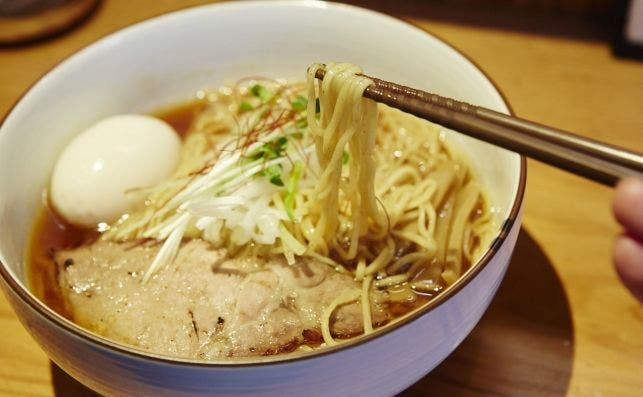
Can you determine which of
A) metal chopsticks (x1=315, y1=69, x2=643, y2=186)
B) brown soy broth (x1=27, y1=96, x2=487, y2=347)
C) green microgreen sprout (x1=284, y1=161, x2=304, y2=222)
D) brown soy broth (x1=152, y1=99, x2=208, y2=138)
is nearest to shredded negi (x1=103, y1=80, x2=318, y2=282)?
green microgreen sprout (x1=284, y1=161, x2=304, y2=222)

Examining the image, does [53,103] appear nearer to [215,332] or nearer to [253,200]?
[253,200]

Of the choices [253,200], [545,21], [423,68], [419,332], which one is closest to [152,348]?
[253,200]

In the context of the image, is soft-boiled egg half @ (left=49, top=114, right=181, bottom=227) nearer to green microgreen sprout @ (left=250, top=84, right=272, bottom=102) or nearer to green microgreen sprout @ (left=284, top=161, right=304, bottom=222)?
green microgreen sprout @ (left=250, top=84, right=272, bottom=102)

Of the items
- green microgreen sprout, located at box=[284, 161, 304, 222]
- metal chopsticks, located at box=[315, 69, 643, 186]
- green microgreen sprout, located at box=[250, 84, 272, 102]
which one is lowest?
green microgreen sprout, located at box=[284, 161, 304, 222]

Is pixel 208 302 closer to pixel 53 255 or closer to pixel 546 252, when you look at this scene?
pixel 53 255

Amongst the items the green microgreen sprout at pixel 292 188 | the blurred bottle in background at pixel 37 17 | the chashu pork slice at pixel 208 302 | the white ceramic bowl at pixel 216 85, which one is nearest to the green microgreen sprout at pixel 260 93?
the white ceramic bowl at pixel 216 85

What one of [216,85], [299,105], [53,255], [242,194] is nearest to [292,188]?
[242,194]
